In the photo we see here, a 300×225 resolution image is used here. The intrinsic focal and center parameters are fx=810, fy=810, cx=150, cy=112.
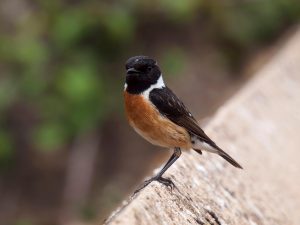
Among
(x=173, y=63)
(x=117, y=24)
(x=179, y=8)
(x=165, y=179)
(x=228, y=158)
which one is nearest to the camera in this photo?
(x=165, y=179)

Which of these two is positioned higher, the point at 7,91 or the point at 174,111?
the point at 174,111

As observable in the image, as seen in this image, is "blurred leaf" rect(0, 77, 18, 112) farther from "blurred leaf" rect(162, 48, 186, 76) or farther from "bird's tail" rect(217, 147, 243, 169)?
"bird's tail" rect(217, 147, 243, 169)

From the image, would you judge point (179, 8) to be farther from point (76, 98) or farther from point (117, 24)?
point (76, 98)

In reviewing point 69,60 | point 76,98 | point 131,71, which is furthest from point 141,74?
point 69,60

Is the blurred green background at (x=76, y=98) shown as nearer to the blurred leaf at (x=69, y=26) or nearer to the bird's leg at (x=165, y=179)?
the blurred leaf at (x=69, y=26)

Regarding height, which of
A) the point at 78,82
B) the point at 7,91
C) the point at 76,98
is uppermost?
the point at 78,82

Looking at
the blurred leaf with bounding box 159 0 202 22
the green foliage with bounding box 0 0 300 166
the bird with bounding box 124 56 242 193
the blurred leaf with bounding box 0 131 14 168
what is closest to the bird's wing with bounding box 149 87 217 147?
the bird with bounding box 124 56 242 193

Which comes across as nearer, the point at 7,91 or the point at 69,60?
the point at 7,91

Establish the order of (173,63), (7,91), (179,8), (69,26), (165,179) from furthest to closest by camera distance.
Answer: (179,8) → (173,63) → (69,26) → (7,91) → (165,179)
